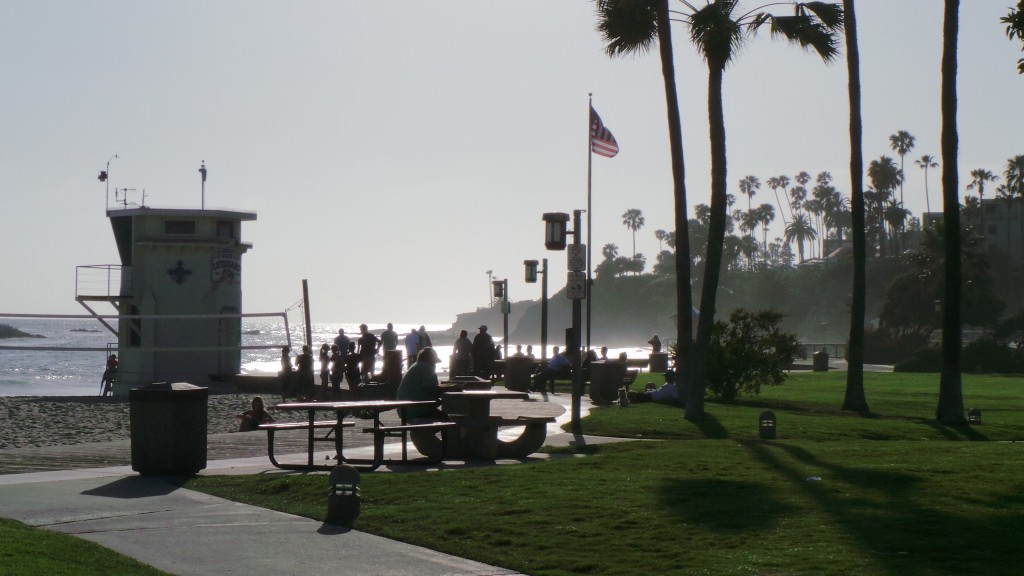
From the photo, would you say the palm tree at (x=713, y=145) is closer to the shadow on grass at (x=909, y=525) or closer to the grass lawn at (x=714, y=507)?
the grass lawn at (x=714, y=507)

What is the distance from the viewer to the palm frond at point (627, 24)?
2319 centimetres

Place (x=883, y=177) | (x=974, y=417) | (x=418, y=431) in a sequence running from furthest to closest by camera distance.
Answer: (x=883, y=177) < (x=974, y=417) < (x=418, y=431)

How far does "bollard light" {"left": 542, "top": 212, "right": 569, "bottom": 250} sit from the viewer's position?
21.0 metres

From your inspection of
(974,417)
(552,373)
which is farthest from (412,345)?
(974,417)

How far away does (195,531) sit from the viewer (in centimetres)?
905

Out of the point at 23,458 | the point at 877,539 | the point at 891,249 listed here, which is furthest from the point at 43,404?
the point at 891,249

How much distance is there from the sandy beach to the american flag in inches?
391

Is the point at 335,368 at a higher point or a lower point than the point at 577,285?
lower

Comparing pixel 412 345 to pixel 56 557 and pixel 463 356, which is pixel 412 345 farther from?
pixel 56 557

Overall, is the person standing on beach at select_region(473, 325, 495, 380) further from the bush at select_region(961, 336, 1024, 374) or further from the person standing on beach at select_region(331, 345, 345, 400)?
the bush at select_region(961, 336, 1024, 374)

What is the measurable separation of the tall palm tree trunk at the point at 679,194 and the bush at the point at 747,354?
213 centimetres

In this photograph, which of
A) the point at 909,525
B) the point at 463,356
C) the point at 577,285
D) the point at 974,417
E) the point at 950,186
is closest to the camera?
the point at 909,525

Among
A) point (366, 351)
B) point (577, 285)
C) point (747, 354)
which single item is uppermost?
point (577, 285)

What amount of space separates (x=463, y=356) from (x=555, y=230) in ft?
46.2
